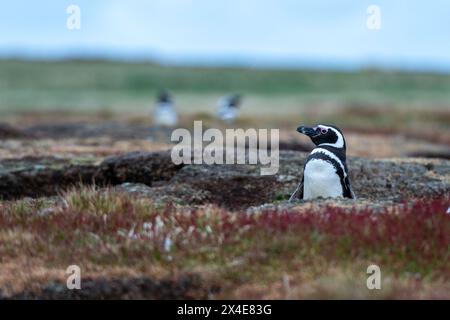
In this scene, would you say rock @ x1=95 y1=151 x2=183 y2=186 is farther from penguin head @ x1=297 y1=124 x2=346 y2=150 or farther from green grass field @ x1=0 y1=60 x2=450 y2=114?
green grass field @ x1=0 y1=60 x2=450 y2=114

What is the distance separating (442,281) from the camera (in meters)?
9.21

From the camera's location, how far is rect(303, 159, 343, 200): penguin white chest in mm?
12867

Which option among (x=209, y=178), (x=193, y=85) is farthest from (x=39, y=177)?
(x=193, y=85)

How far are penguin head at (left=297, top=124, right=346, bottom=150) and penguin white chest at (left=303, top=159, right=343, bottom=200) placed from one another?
0.56m

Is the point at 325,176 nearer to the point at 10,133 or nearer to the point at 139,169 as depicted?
the point at 139,169

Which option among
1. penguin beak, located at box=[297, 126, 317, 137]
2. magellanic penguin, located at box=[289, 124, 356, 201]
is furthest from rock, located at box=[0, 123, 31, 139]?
magellanic penguin, located at box=[289, 124, 356, 201]

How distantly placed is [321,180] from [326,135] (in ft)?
2.82

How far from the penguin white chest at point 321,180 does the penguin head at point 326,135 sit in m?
0.56

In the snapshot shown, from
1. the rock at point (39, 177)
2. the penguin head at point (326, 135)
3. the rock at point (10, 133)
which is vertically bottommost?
the rock at point (39, 177)

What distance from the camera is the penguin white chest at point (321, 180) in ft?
42.2

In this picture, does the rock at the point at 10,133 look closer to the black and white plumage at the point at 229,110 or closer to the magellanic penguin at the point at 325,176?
the magellanic penguin at the point at 325,176

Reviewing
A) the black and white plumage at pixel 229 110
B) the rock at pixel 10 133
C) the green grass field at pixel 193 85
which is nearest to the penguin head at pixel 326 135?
the rock at pixel 10 133

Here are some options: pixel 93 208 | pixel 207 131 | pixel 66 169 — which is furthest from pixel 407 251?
pixel 207 131

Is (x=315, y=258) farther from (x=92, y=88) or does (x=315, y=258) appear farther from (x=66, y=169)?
(x=92, y=88)
